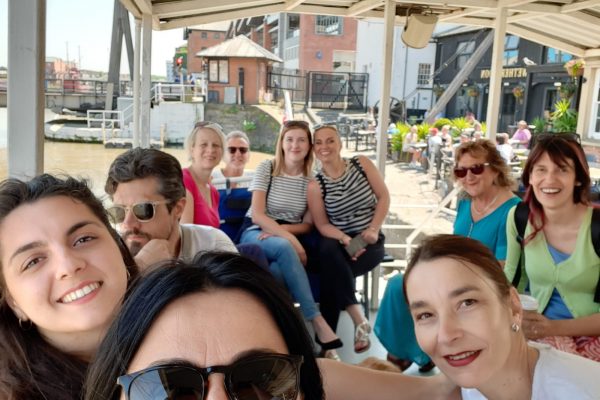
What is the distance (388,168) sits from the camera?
1596 cm

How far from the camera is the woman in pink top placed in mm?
2965

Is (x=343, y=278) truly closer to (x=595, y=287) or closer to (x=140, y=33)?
(x=595, y=287)

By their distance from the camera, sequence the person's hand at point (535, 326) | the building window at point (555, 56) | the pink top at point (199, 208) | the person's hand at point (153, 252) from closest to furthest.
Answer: the person's hand at point (153, 252) → the person's hand at point (535, 326) → the pink top at point (199, 208) → the building window at point (555, 56)

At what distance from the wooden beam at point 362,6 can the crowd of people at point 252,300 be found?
188 centimetres

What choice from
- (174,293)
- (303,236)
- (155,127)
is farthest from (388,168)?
(174,293)

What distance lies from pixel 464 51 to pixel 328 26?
36.6ft

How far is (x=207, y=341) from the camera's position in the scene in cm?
72

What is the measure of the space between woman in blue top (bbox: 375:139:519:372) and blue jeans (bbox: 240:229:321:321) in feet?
1.50

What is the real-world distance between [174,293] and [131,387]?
5.5 inches

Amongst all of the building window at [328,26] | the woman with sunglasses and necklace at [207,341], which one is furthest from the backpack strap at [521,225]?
the building window at [328,26]

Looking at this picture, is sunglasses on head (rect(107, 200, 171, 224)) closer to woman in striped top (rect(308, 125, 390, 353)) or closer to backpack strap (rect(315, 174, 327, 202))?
woman in striped top (rect(308, 125, 390, 353))

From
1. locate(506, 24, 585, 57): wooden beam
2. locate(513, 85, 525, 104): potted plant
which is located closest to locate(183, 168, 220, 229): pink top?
locate(506, 24, 585, 57): wooden beam

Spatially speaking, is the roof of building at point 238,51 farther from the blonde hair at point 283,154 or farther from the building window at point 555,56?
the blonde hair at point 283,154

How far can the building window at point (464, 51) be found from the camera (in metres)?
22.1
